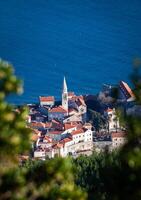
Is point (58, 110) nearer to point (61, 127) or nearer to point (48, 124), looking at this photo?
point (48, 124)

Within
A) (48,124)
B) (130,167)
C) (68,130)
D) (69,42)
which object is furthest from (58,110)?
(130,167)

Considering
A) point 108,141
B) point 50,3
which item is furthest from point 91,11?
point 108,141

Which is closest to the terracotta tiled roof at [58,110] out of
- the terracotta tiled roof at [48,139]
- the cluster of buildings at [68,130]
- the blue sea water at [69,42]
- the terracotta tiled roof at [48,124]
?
the cluster of buildings at [68,130]

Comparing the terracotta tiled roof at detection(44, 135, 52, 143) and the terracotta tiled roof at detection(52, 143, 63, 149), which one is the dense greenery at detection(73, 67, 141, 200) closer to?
the terracotta tiled roof at detection(52, 143, 63, 149)

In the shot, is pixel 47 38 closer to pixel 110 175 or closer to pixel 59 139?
pixel 59 139

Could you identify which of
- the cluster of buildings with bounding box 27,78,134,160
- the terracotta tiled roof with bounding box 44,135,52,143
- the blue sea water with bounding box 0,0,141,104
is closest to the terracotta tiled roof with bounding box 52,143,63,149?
the cluster of buildings with bounding box 27,78,134,160
